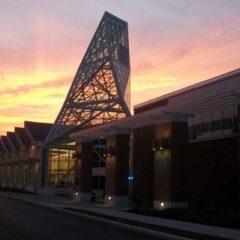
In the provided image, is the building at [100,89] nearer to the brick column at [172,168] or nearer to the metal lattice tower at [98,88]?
the metal lattice tower at [98,88]

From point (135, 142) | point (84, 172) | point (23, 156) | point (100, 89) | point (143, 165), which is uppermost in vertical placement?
point (100, 89)

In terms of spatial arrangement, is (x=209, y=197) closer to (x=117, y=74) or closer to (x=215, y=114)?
(x=215, y=114)

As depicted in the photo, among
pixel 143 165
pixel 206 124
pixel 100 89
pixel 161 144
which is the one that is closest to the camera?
pixel 161 144

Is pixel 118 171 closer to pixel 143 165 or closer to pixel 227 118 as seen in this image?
pixel 143 165

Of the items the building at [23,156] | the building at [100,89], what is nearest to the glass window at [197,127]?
the building at [100,89]

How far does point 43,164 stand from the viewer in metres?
76.6

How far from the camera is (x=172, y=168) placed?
32.6 m

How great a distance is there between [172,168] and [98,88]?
34189 mm

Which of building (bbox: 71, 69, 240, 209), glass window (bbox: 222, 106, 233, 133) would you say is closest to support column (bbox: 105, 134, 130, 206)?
building (bbox: 71, 69, 240, 209)

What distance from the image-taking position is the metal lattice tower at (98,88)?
214 feet

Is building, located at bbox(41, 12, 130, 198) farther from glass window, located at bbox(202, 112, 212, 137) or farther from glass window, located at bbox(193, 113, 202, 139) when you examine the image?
glass window, located at bbox(202, 112, 212, 137)

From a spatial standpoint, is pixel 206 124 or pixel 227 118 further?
pixel 206 124

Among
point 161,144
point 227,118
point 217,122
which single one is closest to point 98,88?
point 217,122

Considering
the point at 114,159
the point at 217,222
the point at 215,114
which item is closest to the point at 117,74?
the point at 114,159
